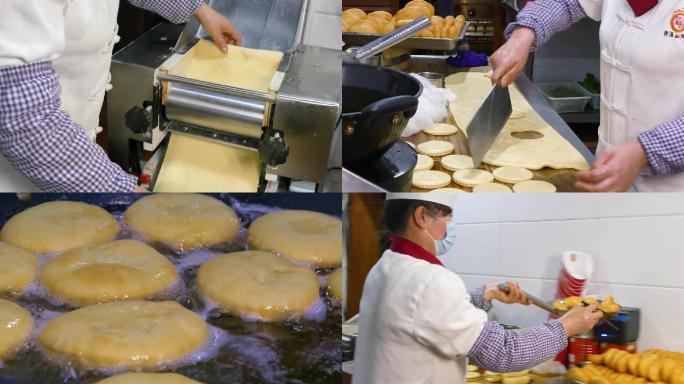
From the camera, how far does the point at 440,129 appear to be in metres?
0.90

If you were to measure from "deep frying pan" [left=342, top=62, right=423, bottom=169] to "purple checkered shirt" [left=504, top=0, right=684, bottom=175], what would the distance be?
8.2 inches

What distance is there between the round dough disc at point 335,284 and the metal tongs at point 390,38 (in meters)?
0.23

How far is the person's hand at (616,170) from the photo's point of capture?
685 mm

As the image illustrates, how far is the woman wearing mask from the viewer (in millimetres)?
567

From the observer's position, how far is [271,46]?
1.30m

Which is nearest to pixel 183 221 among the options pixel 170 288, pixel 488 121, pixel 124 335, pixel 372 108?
pixel 170 288

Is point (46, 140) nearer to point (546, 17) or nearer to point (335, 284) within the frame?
point (335, 284)

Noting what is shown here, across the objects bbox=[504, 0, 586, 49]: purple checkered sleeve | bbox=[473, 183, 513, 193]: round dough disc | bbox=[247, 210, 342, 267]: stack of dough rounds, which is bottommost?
bbox=[247, 210, 342, 267]: stack of dough rounds

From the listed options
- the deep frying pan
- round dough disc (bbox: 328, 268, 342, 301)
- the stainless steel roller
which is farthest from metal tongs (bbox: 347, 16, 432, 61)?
the stainless steel roller

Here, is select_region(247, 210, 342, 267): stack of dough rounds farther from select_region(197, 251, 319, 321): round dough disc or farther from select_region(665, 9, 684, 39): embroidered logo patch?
select_region(665, 9, 684, 39): embroidered logo patch

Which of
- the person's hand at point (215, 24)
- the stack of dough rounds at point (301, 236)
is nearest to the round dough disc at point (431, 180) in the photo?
the stack of dough rounds at point (301, 236)

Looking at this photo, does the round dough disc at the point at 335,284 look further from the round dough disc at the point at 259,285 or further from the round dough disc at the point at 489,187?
the round dough disc at the point at 489,187

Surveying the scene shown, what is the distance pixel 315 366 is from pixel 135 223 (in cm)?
34

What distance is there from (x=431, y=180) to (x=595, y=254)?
0.18 m
